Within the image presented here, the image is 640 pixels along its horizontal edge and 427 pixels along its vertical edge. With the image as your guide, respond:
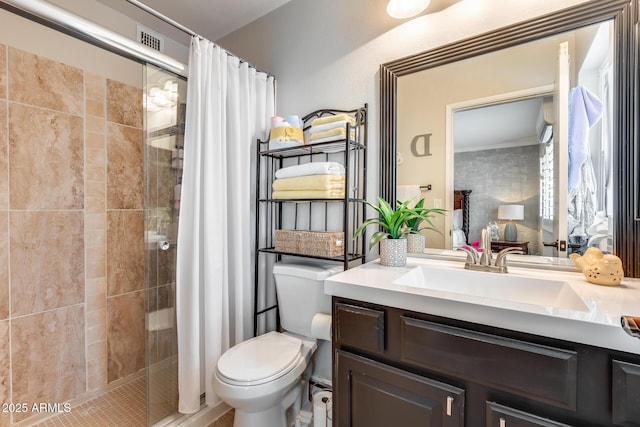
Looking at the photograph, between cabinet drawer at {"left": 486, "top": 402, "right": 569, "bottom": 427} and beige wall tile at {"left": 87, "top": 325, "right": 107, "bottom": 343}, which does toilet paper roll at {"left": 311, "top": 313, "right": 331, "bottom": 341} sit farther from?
beige wall tile at {"left": 87, "top": 325, "right": 107, "bottom": 343}

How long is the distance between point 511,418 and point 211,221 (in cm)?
139

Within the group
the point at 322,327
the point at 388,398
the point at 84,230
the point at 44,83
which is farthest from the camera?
the point at 84,230

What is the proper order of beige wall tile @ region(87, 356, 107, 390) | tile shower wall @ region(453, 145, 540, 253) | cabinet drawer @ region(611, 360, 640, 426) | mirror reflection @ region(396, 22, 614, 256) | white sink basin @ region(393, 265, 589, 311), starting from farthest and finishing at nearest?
beige wall tile @ region(87, 356, 107, 390) < tile shower wall @ region(453, 145, 540, 253) < mirror reflection @ region(396, 22, 614, 256) < white sink basin @ region(393, 265, 589, 311) < cabinet drawer @ region(611, 360, 640, 426)

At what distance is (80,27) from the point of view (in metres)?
1.08

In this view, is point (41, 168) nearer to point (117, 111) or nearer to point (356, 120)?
point (117, 111)

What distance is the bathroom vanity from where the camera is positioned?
2.21 feet

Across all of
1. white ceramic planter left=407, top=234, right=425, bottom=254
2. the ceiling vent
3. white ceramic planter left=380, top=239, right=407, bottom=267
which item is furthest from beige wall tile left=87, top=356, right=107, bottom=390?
the ceiling vent

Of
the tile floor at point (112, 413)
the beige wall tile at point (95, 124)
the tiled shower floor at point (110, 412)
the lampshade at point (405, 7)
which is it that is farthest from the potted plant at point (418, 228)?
the beige wall tile at point (95, 124)

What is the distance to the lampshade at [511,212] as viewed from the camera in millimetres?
1227

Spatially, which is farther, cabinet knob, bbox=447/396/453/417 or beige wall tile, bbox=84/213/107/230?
beige wall tile, bbox=84/213/107/230

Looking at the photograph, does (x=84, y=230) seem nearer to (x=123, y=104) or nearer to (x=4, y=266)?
(x=4, y=266)

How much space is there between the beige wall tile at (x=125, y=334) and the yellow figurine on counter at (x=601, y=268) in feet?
8.17

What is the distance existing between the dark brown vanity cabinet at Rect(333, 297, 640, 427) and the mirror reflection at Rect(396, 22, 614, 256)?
616 mm

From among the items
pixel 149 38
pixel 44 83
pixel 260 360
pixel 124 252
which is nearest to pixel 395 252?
pixel 260 360
